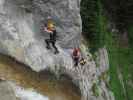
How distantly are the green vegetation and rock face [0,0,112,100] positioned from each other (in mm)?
2729

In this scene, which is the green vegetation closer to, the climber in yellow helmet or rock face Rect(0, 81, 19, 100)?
the climber in yellow helmet

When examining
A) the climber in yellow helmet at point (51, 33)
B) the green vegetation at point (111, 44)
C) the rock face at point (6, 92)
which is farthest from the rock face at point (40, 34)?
the green vegetation at point (111, 44)

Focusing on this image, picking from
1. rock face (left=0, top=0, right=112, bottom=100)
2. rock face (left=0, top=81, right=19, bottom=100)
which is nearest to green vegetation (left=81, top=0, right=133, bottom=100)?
rock face (left=0, top=0, right=112, bottom=100)

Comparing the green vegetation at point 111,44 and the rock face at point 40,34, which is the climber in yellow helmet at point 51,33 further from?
the green vegetation at point 111,44

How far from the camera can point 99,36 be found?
2595 centimetres

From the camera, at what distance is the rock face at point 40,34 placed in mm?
19312

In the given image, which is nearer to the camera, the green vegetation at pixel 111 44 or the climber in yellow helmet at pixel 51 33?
the climber in yellow helmet at pixel 51 33

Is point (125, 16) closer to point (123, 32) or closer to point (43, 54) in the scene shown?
point (123, 32)

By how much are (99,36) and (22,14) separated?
273 inches

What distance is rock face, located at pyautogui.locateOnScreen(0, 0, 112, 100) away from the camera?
19.3 meters

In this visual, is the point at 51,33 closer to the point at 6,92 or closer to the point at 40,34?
the point at 40,34

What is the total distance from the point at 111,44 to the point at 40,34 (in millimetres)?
10893

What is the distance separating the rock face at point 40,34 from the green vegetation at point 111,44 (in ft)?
8.95

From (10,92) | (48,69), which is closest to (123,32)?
(48,69)
